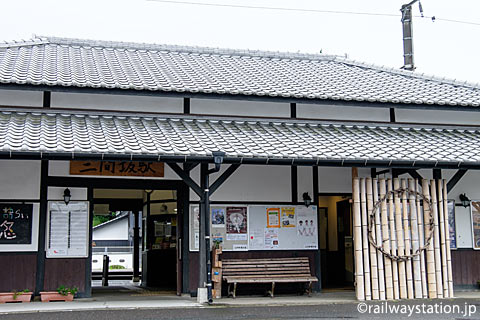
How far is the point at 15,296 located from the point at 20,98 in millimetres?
3516

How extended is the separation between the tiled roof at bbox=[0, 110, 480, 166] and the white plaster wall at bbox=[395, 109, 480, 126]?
0.32m

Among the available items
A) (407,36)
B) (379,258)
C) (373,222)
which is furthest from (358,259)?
(407,36)

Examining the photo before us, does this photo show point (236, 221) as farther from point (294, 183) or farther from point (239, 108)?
point (239, 108)

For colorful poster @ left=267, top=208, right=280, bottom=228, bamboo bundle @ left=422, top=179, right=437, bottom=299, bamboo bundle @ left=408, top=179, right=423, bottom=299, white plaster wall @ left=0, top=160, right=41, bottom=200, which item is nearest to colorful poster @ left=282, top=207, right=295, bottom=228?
colorful poster @ left=267, top=208, right=280, bottom=228

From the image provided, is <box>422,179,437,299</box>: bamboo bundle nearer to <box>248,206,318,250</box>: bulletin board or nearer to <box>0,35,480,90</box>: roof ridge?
<box>248,206,318,250</box>: bulletin board

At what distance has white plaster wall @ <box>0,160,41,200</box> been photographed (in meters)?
10.3

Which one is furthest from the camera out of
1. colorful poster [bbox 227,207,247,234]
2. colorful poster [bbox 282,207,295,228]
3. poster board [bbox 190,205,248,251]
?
colorful poster [bbox 282,207,295,228]

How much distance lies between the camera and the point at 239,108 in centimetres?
1165

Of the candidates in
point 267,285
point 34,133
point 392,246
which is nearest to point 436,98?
point 392,246

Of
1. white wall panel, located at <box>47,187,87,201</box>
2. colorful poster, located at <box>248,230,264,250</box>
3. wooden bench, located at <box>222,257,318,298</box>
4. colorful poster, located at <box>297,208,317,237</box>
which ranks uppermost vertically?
white wall panel, located at <box>47,187,87,201</box>

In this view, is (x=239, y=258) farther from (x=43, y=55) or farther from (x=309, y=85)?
(x=43, y=55)

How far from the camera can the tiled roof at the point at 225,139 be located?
9094 mm

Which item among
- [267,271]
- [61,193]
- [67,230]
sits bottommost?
[267,271]

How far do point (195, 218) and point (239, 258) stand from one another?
44.7 inches
